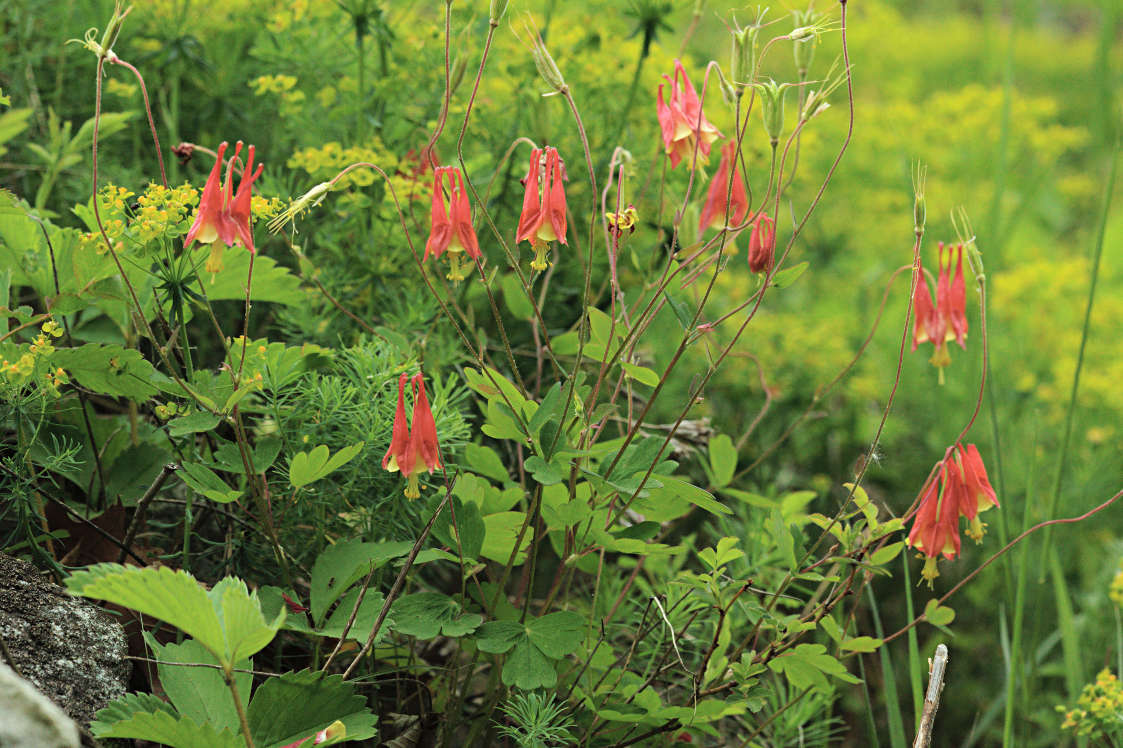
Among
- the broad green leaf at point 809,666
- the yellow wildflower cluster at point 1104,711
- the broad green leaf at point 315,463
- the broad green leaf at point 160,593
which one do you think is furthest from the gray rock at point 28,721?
the yellow wildflower cluster at point 1104,711

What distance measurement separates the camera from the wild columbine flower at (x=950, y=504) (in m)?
1.07

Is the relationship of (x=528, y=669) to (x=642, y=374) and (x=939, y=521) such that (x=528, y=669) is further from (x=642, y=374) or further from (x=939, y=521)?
(x=939, y=521)

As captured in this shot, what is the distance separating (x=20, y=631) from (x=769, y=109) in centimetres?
92

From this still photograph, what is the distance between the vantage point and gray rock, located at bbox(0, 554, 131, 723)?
97 cm

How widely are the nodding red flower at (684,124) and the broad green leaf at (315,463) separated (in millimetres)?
496

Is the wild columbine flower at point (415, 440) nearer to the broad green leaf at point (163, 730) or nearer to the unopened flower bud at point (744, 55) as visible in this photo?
the broad green leaf at point (163, 730)

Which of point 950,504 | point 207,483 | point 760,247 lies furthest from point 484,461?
point 950,504

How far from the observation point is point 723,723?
4.95 ft

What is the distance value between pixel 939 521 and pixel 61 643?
0.94 metres

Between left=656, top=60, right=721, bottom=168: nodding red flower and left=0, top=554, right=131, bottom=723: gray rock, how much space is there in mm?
816

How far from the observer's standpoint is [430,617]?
3.44 ft

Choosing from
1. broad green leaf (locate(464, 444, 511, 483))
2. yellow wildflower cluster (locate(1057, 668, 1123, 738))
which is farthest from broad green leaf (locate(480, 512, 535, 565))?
yellow wildflower cluster (locate(1057, 668, 1123, 738))

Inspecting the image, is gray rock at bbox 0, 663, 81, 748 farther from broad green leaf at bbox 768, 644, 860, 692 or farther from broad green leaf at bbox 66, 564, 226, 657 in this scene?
broad green leaf at bbox 768, 644, 860, 692

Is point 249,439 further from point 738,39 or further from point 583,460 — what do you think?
point 738,39
